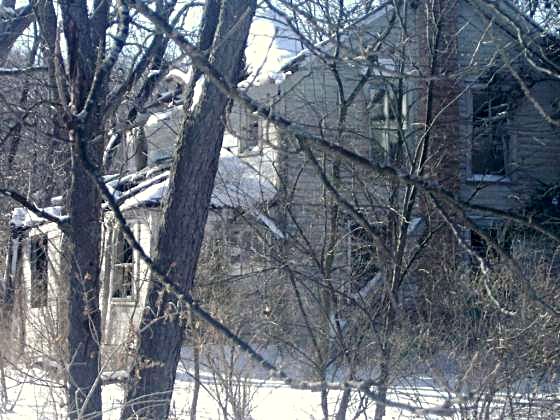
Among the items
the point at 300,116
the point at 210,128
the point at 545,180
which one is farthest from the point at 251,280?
the point at 545,180

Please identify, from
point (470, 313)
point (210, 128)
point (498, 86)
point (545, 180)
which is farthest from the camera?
point (545, 180)

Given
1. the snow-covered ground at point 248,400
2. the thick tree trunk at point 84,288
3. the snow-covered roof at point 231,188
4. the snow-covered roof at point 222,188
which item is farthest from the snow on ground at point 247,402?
the snow-covered roof at point 231,188

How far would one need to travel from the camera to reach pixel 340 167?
941 centimetres

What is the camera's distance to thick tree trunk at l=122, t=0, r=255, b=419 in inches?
229

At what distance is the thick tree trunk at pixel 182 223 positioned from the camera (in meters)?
5.83

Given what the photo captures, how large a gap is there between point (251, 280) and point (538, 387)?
354 cm

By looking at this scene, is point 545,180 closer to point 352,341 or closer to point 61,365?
point 352,341

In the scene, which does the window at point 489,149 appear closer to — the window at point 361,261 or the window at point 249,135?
the window at point 361,261

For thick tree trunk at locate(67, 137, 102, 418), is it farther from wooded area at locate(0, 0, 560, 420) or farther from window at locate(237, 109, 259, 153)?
window at locate(237, 109, 259, 153)

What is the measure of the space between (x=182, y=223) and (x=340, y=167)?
363 centimetres

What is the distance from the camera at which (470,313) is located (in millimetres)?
8469

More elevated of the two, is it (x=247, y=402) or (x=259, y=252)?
(x=259, y=252)

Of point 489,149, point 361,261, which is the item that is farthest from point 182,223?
point 489,149

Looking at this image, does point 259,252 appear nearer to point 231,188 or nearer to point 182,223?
point 231,188
